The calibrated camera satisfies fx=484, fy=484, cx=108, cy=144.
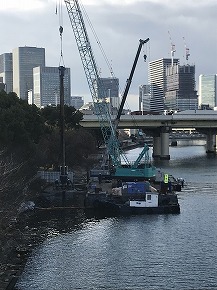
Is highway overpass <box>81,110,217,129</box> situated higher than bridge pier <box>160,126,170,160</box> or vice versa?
highway overpass <box>81,110,217,129</box>

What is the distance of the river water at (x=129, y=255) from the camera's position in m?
21.6

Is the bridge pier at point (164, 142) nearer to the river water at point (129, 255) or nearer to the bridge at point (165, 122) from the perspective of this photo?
the bridge at point (165, 122)

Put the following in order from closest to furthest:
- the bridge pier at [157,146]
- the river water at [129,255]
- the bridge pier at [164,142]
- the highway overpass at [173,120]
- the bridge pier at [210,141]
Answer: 1. the river water at [129,255]
2. the highway overpass at [173,120]
3. the bridge pier at [164,142]
4. the bridge pier at [157,146]
5. the bridge pier at [210,141]

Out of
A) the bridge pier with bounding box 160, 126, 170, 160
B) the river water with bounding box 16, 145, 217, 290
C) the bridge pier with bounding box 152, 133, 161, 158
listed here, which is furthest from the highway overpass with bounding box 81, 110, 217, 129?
the river water with bounding box 16, 145, 217, 290

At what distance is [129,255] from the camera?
25.6 m

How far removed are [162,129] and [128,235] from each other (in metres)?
63.0

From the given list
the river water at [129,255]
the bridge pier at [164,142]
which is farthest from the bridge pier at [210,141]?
the river water at [129,255]

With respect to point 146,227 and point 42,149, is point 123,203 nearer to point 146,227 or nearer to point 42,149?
point 146,227

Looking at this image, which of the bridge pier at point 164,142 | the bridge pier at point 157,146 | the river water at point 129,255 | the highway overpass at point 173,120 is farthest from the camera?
the bridge pier at point 157,146

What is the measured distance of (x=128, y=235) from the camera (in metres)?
30.0

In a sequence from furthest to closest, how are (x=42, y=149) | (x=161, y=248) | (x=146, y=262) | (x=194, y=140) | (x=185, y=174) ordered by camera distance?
(x=194, y=140) < (x=185, y=174) < (x=42, y=149) < (x=161, y=248) < (x=146, y=262)

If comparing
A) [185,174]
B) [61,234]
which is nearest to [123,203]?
[61,234]

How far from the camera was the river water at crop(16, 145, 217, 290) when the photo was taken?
21.6m

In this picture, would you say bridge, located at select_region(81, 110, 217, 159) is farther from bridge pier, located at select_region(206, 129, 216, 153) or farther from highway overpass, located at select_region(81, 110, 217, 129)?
bridge pier, located at select_region(206, 129, 216, 153)
